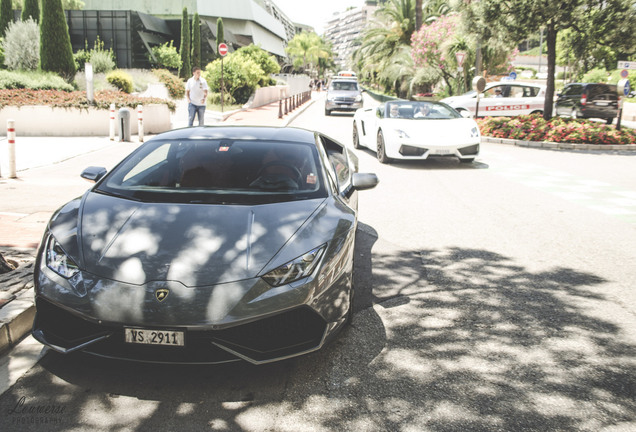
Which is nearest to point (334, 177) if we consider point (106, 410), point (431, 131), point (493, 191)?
point (106, 410)

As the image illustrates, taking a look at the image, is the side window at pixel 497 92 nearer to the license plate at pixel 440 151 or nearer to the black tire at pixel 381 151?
the black tire at pixel 381 151

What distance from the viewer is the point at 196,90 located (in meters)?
15.1

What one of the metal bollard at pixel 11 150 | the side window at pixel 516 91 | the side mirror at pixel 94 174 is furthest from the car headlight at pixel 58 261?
the side window at pixel 516 91

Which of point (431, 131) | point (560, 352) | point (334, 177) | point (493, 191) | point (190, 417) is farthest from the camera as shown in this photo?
point (431, 131)

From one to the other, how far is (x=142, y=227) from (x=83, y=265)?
42 centimetres

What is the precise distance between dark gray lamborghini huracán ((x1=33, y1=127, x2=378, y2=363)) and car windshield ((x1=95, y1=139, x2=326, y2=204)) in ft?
0.07

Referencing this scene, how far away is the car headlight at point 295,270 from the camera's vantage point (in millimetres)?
3059

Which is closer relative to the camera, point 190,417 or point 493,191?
point 190,417

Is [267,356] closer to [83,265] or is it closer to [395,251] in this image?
[83,265]

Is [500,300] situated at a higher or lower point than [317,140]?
lower

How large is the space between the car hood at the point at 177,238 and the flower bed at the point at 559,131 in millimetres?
15177

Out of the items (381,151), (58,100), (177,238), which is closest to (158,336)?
(177,238)

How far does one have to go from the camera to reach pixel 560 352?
11.9 feet

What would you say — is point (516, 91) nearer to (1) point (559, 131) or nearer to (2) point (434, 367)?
(1) point (559, 131)
